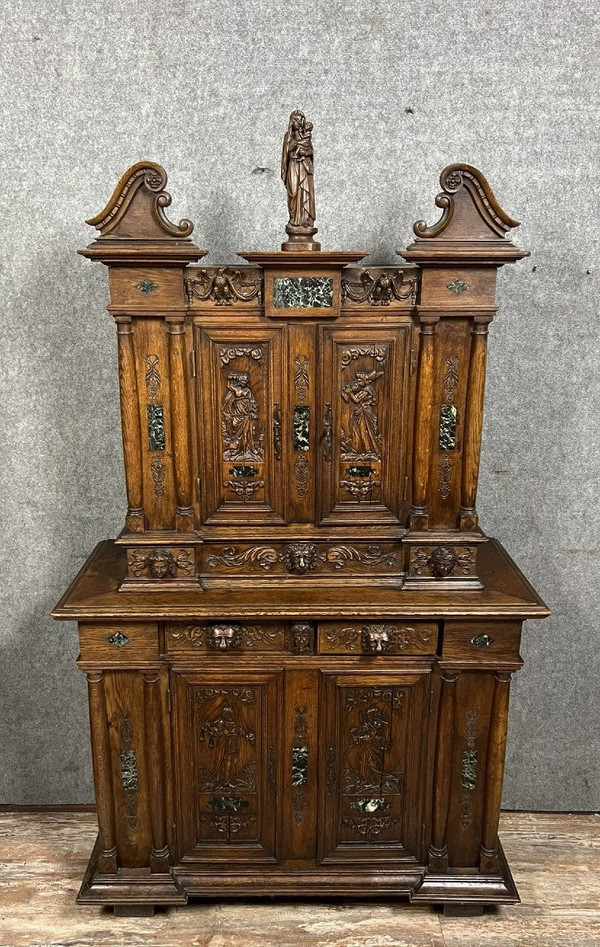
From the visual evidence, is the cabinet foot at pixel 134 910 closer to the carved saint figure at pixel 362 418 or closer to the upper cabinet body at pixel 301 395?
the upper cabinet body at pixel 301 395

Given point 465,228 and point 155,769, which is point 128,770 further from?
point 465,228

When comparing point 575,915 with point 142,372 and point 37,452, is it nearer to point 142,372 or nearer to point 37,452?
point 142,372

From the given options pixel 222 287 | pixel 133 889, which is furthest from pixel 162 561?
pixel 133 889

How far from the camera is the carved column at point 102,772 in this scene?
8.21 feet

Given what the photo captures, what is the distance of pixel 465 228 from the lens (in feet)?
7.52

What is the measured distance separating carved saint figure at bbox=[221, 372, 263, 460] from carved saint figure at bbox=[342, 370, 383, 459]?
0.28 m

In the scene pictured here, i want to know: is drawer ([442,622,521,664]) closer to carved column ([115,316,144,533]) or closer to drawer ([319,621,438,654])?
drawer ([319,621,438,654])

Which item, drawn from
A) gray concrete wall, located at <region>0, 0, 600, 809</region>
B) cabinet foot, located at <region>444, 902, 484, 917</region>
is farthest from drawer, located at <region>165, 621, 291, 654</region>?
cabinet foot, located at <region>444, 902, 484, 917</region>

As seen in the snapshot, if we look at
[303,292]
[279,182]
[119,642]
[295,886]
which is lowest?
[295,886]

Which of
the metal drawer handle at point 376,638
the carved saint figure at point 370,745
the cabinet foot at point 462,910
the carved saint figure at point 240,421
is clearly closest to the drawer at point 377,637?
the metal drawer handle at point 376,638

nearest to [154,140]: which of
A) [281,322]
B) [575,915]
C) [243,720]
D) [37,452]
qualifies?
[281,322]

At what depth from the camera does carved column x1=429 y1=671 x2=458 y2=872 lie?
8.25 ft

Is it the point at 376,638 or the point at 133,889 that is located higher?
the point at 376,638

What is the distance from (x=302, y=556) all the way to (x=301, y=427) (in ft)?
1.35
